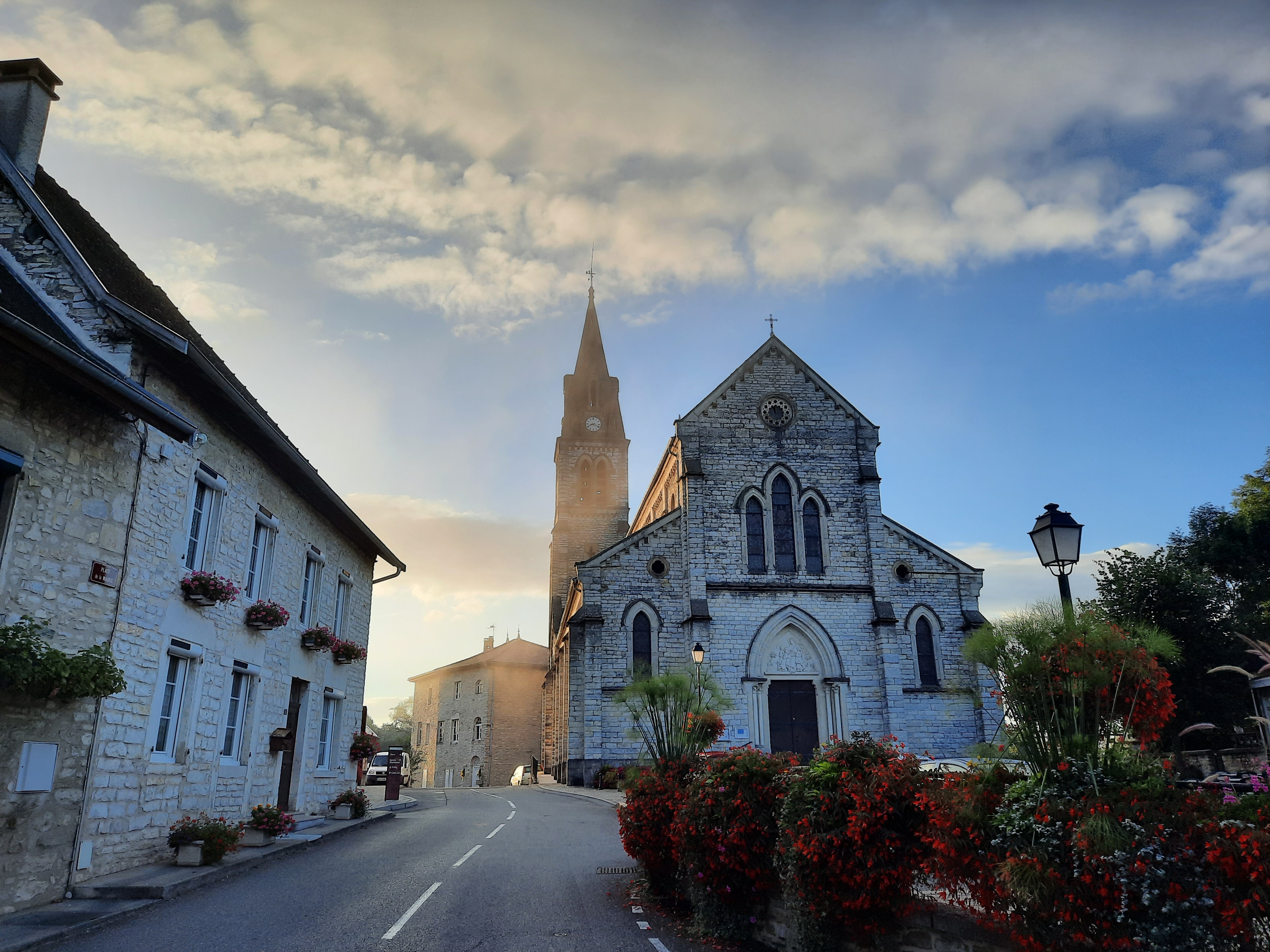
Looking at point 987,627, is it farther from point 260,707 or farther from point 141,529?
point 260,707

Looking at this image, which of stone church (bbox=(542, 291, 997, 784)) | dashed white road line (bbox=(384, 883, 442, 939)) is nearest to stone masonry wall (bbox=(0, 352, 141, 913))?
dashed white road line (bbox=(384, 883, 442, 939))

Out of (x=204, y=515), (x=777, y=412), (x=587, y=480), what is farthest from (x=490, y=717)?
(x=204, y=515)

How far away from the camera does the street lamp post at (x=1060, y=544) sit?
26.0ft

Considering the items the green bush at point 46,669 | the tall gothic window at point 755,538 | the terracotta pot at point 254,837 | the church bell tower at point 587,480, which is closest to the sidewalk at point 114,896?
the terracotta pot at point 254,837

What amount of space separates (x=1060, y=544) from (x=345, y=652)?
45.6ft

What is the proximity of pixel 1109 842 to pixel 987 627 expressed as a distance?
1776 mm

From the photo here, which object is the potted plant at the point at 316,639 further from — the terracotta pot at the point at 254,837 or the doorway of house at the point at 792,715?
the doorway of house at the point at 792,715

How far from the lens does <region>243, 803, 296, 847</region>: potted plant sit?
39.2 ft

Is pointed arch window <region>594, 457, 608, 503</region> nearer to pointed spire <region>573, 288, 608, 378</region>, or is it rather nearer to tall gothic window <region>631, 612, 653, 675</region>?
pointed spire <region>573, 288, 608, 378</region>

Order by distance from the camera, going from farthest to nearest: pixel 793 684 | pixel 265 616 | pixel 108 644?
pixel 793 684 → pixel 265 616 → pixel 108 644

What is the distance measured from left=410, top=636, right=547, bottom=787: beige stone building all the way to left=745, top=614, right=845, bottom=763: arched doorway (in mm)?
25561

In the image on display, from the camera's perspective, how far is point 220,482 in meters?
11.7

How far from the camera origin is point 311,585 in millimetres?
16266

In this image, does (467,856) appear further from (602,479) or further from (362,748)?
(602,479)
